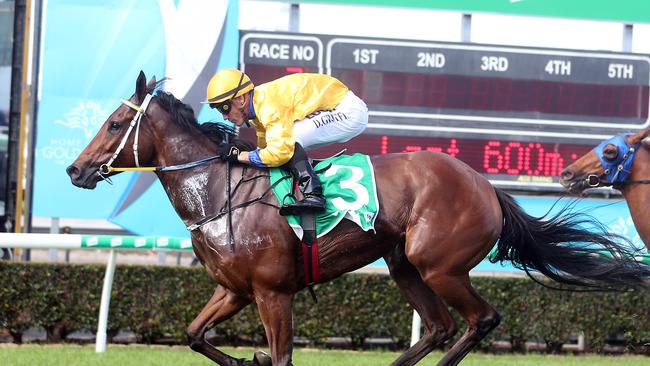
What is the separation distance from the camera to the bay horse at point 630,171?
17.9ft

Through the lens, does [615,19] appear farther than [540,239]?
Yes

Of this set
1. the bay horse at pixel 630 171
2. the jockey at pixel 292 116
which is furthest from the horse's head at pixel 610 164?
the jockey at pixel 292 116

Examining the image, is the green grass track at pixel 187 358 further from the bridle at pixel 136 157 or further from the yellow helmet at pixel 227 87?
the yellow helmet at pixel 227 87

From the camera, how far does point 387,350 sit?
7117 millimetres

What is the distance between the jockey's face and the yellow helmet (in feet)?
0.10

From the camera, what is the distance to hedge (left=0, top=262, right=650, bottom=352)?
269 inches

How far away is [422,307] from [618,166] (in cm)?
153

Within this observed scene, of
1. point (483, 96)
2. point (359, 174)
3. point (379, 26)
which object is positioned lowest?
point (359, 174)

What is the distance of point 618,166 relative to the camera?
18.1 feet

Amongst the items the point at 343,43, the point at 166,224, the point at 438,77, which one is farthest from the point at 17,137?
the point at 438,77

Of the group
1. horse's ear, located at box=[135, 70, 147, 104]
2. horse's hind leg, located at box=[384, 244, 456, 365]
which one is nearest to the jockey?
horse's ear, located at box=[135, 70, 147, 104]

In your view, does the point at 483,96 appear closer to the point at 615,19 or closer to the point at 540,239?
the point at 615,19

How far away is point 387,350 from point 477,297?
8.77 ft

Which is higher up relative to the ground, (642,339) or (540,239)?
(540,239)
